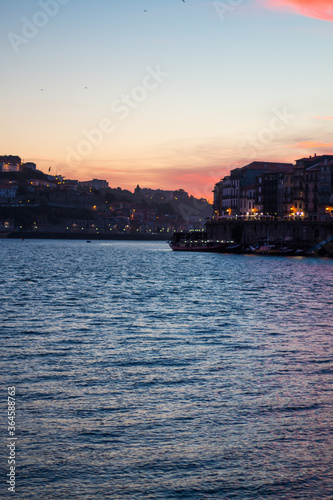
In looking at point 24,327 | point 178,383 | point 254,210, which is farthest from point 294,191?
point 178,383

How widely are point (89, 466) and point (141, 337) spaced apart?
47.3 ft

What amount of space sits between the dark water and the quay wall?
89.8 m

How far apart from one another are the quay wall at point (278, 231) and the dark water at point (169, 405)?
8983cm

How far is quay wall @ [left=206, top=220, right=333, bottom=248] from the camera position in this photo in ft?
400

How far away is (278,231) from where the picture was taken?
13025 cm

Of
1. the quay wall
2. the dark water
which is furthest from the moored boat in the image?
the dark water

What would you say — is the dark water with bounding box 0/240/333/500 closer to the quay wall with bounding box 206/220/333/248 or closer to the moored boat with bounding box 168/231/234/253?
the quay wall with bounding box 206/220/333/248

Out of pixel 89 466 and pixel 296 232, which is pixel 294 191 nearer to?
pixel 296 232

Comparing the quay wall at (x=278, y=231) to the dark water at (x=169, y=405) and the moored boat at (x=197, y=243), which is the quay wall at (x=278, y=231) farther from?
the dark water at (x=169, y=405)

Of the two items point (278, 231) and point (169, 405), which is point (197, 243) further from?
point (169, 405)

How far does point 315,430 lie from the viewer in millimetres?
13805

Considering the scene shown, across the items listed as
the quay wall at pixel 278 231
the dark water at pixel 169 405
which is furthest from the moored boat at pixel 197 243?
the dark water at pixel 169 405

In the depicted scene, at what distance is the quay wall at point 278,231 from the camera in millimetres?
121863

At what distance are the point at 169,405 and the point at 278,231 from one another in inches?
4593
